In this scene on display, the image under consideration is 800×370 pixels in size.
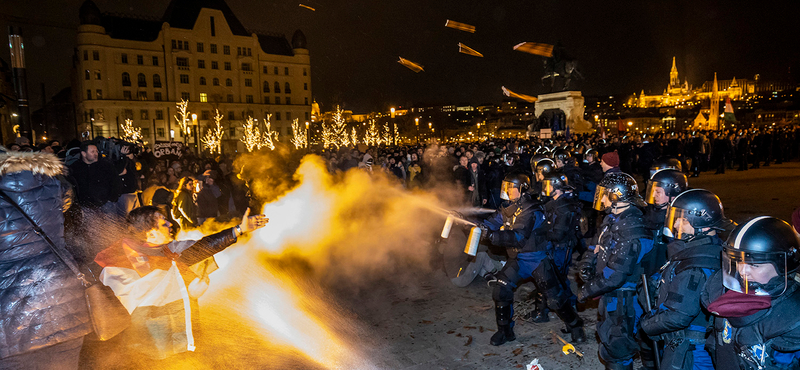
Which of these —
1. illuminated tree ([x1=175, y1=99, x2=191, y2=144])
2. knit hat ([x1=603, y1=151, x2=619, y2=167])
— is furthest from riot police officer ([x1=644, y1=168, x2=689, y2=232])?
illuminated tree ([x1=175, y1=99, x2=191, y2=144])

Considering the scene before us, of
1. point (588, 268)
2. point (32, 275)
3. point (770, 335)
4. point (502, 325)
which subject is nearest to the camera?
point (770, 335)

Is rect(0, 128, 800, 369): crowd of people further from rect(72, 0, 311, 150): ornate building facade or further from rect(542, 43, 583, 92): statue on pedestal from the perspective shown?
rect(72, 0, 311, 150): ornate building facade

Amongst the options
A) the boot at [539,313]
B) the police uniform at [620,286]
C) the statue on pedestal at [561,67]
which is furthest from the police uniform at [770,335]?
the statue on pedestal at [561,67]

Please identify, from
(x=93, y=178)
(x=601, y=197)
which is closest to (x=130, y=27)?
(x=93, y=178)

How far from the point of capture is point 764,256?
2344 millimetres

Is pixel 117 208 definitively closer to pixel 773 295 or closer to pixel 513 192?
pixel 513 192

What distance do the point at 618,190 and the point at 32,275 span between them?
4925 mm

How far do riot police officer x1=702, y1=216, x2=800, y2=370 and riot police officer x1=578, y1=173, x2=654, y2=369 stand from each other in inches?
52.9

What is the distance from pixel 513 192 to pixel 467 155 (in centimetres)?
892

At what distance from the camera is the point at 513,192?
5.35 meters

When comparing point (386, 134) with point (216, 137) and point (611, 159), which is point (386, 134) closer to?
point (216, 137)

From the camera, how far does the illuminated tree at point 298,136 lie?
70.1 m

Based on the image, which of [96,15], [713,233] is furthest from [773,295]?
[96,15]

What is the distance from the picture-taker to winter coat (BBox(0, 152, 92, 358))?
9.79 ft
